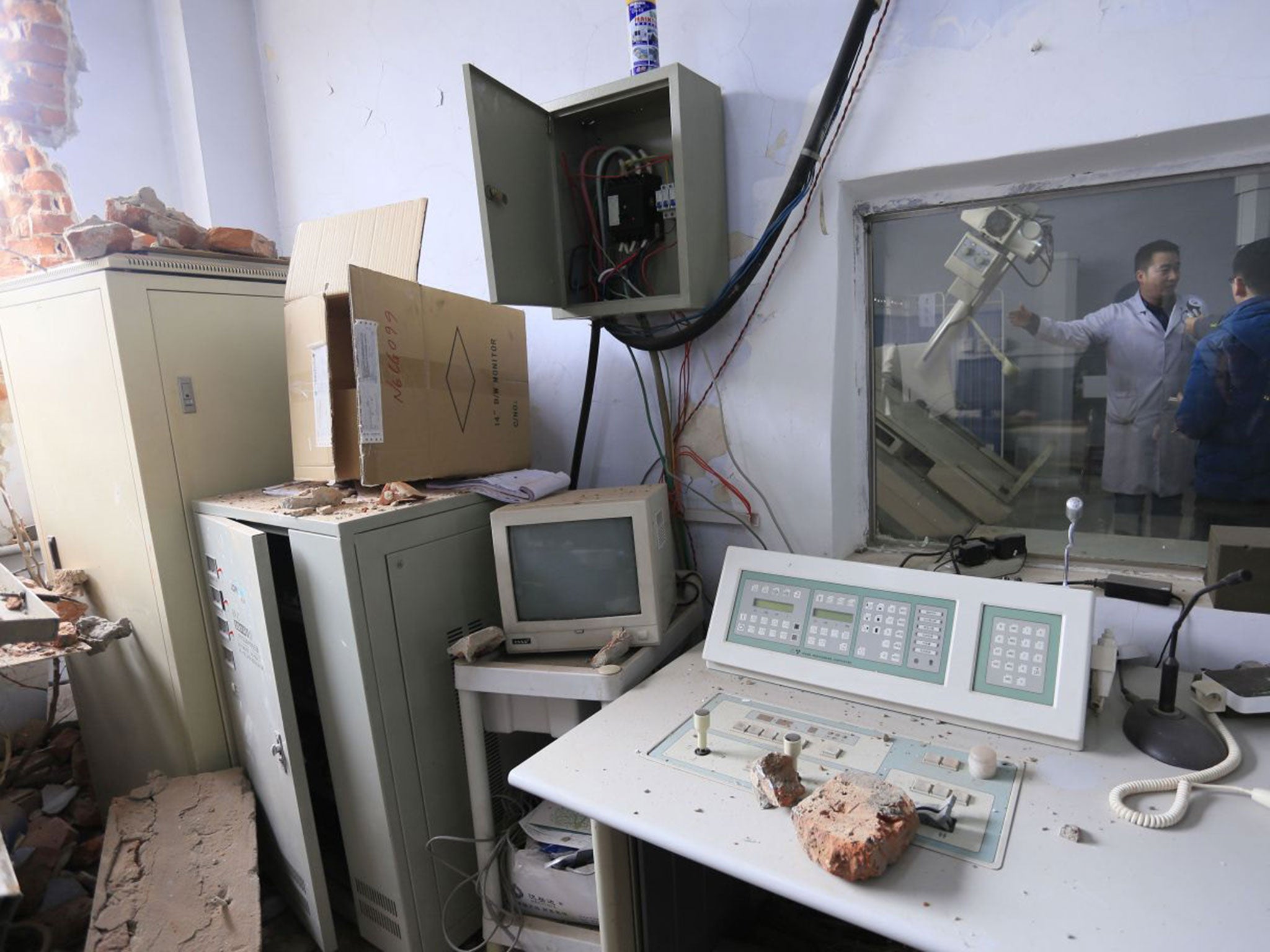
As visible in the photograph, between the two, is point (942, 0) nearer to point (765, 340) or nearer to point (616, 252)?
point (765, 340)

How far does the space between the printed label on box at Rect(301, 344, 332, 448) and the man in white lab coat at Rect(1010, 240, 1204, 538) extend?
1.48 metres

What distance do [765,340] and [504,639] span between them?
0.86 meters

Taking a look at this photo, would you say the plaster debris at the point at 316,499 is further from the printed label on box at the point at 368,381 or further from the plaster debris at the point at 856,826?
the plaster debris at the point at 856,826

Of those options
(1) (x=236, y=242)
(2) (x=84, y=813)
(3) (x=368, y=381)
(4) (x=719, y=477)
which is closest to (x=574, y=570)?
(4) (x=719, y=477)

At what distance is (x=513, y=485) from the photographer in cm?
165

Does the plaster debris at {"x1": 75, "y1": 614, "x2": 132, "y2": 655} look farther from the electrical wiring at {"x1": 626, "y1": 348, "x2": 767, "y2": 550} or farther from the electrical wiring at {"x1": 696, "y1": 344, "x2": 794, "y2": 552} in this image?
the electrical wiring at {"x1": 696, "y1": 344, "x2": 794, "y2": 552}

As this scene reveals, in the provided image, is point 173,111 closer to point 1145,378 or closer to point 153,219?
Result: point 153,219

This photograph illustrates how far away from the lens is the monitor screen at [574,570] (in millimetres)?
1455

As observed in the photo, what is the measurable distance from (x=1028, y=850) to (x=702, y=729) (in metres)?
0.44

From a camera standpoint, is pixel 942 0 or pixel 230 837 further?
pixel 230 837

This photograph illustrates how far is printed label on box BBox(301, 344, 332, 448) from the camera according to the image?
155 centimetres

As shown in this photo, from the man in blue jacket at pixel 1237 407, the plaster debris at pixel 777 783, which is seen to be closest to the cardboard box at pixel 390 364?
the plaster debris at pixel 777 783

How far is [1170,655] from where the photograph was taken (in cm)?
109

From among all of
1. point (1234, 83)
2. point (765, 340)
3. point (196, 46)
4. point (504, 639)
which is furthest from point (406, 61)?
point (1234, 83)
